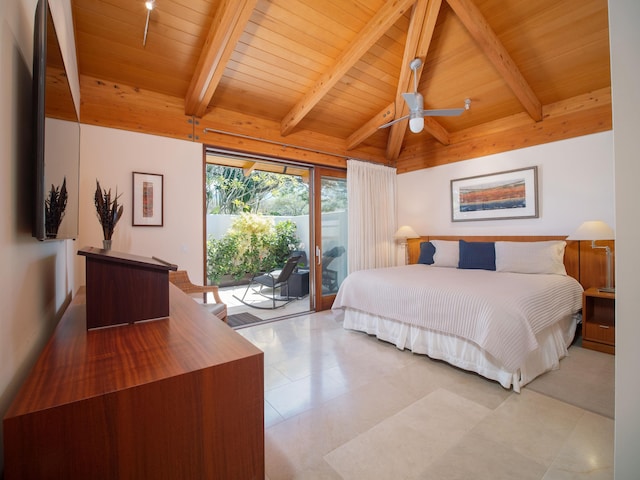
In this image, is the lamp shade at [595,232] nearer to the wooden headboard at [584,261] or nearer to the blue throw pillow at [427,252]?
the wooden headboard at [584,261]

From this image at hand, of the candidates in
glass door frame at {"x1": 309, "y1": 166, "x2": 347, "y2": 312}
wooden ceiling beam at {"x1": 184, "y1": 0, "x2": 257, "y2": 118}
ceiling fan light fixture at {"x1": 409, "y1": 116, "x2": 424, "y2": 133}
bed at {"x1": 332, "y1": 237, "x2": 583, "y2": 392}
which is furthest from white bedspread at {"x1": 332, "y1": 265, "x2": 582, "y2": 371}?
wooden ceiling beam at {"x1": 184, "y1": 0, "x2": 257, "y2": 118}

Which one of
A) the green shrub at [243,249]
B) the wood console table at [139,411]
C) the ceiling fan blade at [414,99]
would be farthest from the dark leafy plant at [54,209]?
the green shrub at [243,249]

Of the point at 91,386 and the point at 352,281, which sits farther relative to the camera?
the point at 352,281

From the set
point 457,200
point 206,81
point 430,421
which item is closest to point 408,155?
point 457,200

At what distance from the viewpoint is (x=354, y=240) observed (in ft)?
15.7

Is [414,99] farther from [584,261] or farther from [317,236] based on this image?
[584,261]

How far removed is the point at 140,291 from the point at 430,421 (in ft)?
6.07

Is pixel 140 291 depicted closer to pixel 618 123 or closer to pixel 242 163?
pixel 618 123

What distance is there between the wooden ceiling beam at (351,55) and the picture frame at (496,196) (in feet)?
8.45

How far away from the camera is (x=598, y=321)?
3.01 meters

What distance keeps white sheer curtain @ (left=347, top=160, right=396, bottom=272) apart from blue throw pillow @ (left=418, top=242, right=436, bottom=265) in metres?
0.72

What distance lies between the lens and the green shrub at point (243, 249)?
254 inches

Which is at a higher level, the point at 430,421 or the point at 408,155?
the point at 408,155

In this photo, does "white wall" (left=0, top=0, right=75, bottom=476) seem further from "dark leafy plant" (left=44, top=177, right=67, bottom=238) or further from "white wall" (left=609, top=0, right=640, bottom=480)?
"white wall" (left=609, top=0, right=640, bottom=480)
